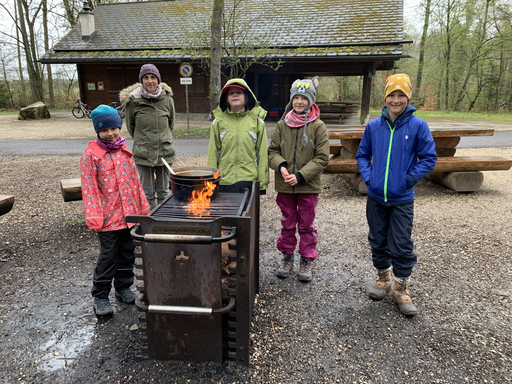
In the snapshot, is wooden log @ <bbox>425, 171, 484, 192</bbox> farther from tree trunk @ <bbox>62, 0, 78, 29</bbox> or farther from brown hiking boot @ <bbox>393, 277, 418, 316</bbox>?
tree trunk @ <bbox>62, 0, 78, 29</bbox>

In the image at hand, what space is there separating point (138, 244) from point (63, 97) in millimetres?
30692

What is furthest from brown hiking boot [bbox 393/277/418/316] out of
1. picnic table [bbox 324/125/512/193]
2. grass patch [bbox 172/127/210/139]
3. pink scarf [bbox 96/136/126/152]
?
grass patch [bbox 172/127/210/139]

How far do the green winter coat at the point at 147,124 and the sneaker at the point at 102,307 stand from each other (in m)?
1.88

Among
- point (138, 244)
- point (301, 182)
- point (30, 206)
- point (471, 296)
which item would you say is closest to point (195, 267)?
point (138, 244)

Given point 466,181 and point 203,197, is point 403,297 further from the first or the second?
point 466,181

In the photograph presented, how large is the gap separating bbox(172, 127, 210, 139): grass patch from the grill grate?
975cm

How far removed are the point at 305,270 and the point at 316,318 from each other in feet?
2.09

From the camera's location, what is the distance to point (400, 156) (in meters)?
2.70

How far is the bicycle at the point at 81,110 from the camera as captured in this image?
714 inches

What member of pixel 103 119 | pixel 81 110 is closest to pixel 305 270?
pixel 103 119

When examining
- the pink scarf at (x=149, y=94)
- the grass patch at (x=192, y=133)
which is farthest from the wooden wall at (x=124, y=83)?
the pink scarf at (x=149, y=94)

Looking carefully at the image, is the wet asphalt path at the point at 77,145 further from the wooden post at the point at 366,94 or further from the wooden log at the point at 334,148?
the wooden post at the point at 366,94

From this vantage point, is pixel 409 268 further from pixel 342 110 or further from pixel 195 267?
pixel 342 110

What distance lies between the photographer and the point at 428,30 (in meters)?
28.5
